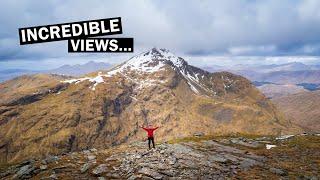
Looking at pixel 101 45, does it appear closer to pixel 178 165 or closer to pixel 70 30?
pixel 70 30

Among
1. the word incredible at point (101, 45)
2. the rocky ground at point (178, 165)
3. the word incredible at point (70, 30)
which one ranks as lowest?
the rocky ground at point (178, 165)

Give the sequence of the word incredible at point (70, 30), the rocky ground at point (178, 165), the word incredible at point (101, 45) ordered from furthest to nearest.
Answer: the rocky ground at point (178, 165)
the word incredible at point (101, 45)
the word incredible at point (70, 30)

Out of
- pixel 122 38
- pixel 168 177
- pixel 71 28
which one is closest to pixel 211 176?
pixel 168 177

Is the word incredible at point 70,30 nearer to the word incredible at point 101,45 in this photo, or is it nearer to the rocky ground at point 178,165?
the word incredible at point 101,45

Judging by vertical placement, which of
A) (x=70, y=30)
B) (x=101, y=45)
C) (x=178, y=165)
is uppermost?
(x=70, y=30)

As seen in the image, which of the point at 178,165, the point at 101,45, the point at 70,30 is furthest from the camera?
the point at 178,165

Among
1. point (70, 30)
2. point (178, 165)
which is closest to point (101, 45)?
point (70, 30)

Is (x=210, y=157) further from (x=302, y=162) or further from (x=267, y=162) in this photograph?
(x=302, y=162)

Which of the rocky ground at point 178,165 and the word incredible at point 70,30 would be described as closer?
A: the word incredible at point 70,30

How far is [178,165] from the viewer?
2036 inches

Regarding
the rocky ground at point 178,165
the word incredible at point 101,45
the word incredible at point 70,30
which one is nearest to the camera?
the word incredible at point 70,30

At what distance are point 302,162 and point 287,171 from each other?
882 centimetres

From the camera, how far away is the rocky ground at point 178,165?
50156 millimetres

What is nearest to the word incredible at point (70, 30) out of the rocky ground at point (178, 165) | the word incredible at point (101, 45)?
the word incredible at point (101, 45)
